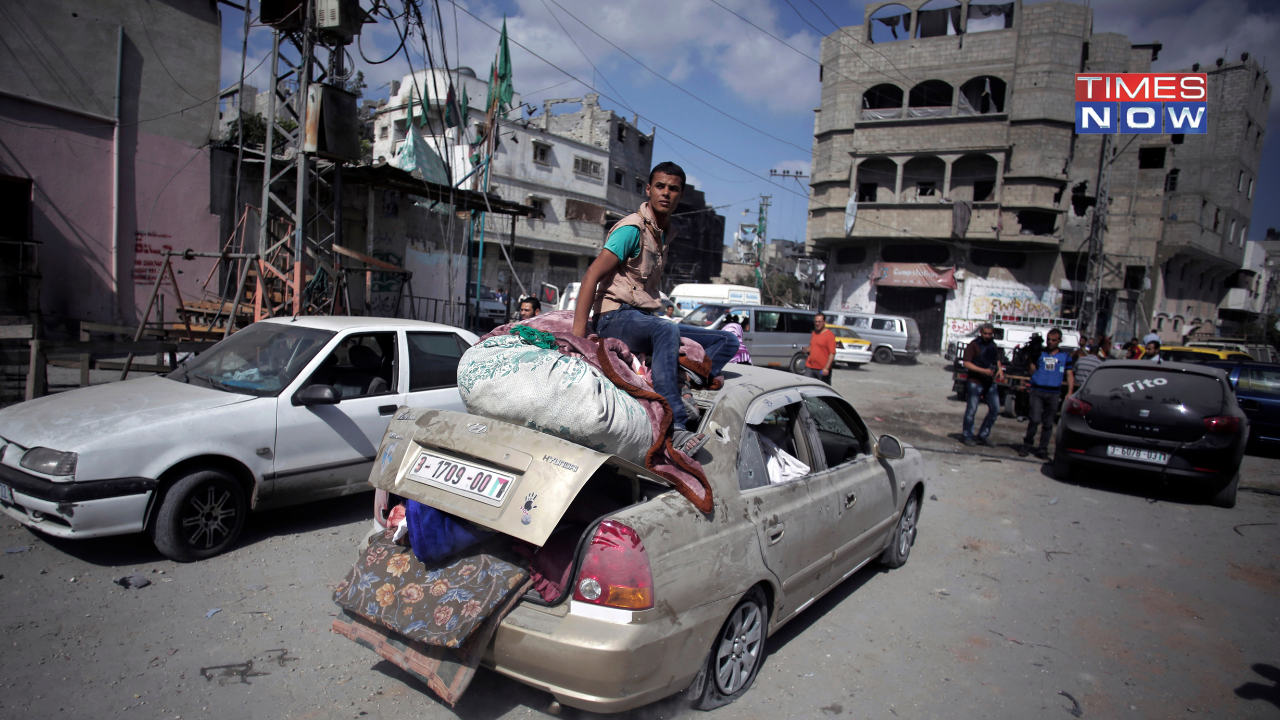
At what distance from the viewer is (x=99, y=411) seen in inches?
157

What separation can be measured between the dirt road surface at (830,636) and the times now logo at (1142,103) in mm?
8645

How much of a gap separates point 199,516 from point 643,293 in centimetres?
312

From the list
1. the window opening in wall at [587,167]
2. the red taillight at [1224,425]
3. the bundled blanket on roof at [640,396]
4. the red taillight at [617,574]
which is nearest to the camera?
the red taillight at [617,574]

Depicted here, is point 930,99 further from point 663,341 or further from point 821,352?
point 663,341

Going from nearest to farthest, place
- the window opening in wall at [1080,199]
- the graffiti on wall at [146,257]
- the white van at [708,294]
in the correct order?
1. the graffiti on wall at [146,257]
2. the white van at [708,294]
3. the window opening in wall at [1080,199]

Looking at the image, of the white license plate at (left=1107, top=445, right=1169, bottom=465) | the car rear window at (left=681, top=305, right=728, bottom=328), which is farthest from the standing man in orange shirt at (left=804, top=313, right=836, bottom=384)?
the car rear window at (left=681, top=305, right=728, bottom=328)

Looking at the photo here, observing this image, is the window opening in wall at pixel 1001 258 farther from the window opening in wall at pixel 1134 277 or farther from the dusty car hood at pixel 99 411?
the dusty car hood at pixel 99 411

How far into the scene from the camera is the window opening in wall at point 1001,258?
32188 millimetres

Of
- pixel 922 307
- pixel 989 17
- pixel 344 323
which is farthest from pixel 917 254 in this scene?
pixel 344 323

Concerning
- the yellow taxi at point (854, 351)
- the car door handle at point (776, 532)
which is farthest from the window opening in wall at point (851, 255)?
the car door handle at point (776, 532)

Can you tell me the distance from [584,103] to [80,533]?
4161 centimetres

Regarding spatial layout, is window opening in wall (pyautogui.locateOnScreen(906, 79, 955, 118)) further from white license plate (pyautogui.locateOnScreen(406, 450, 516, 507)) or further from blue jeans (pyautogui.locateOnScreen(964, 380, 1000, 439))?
white license plate (pyautogui.locateOnScreen(406, 450, 516, 507))

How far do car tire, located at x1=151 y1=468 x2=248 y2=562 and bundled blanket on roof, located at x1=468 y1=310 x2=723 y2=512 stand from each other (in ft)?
7.43

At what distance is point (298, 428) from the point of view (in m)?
4.49
